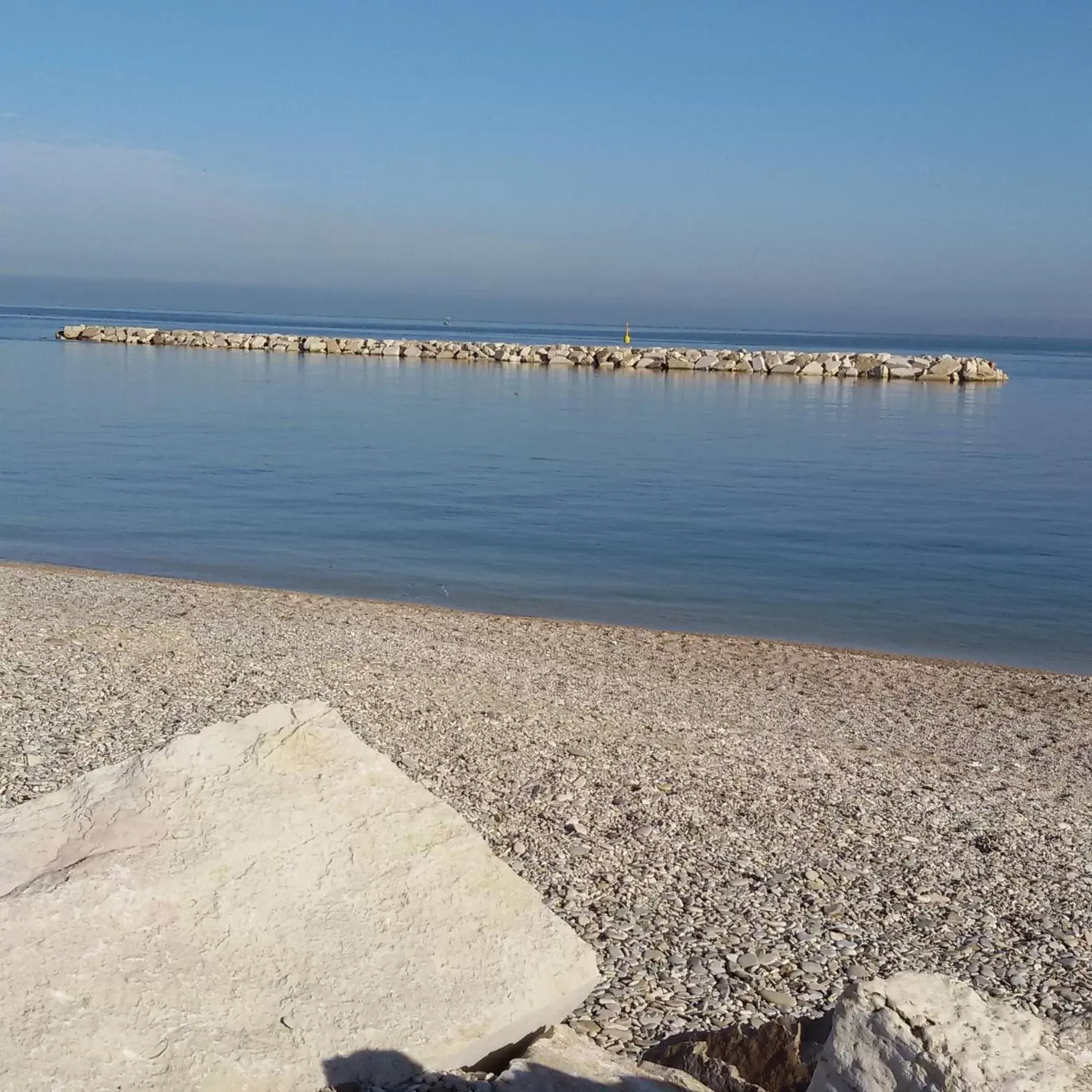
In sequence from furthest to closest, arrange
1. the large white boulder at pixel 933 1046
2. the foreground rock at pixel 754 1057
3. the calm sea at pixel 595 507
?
the calm sea at pixel 595 507 < the foreground rock at pixel 754 1057 < the large white boulder at pixel 933 1046

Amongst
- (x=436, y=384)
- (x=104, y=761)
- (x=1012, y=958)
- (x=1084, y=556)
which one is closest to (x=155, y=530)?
(x=104, y=761)

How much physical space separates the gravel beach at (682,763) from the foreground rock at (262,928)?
882 millimetres

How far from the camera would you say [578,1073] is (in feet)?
9.94

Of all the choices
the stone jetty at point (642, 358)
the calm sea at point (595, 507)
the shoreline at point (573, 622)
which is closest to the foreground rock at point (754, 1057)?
the shoreline at point (573, 622)

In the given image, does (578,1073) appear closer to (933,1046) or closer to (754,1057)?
(754,1057)

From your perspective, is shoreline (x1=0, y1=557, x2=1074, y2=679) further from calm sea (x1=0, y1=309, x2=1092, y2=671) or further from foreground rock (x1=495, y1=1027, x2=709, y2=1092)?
foreground rock (x1=495, y1=1027, x2=709, y2=1092)

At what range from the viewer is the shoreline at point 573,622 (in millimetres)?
10875

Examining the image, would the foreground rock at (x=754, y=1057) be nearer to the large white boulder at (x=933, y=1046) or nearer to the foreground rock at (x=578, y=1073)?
the foreground rock at (x=578, y=1073)

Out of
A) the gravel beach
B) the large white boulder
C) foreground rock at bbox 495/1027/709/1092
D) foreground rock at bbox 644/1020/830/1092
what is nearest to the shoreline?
the gravel beach

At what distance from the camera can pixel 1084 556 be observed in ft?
51.1

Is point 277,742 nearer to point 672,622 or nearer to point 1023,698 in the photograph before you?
point 1023,698

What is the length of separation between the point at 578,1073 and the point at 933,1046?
899 mm

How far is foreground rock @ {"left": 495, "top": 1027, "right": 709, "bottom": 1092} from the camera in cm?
293

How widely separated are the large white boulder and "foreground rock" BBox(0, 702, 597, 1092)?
96 cm
